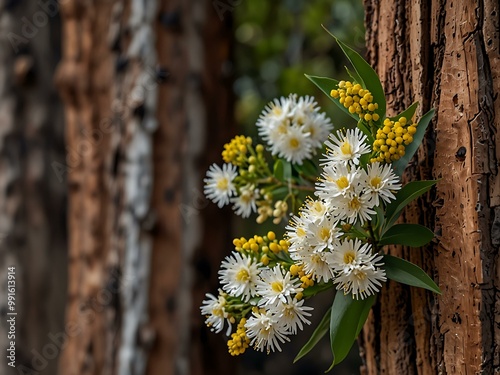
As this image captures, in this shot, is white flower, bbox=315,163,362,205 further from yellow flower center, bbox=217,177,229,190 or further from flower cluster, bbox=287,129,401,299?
yellow flower center, bbox=217,177,229,190

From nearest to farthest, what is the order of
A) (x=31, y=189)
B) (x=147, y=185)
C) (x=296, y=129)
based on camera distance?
1. (x=296, y=129)
2. (x=147, y=185)
3. (x=31, y=189)

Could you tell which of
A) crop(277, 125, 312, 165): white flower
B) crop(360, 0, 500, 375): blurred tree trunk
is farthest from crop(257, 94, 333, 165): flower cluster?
crop(360, 0, 500, 375): blurred tree trunk

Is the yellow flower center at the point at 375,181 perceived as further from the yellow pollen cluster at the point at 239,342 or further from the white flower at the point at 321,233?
the yellow pollen cluster at the point at 239,342

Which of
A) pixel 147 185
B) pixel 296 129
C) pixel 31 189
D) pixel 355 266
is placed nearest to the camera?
pixel 355 266

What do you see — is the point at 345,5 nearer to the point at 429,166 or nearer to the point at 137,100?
the point at 137,100

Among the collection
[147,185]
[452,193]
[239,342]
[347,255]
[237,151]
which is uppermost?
[147,185]

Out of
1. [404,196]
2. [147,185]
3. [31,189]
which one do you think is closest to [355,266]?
[404,196]

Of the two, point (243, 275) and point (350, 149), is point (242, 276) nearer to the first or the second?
point (243, 275)
